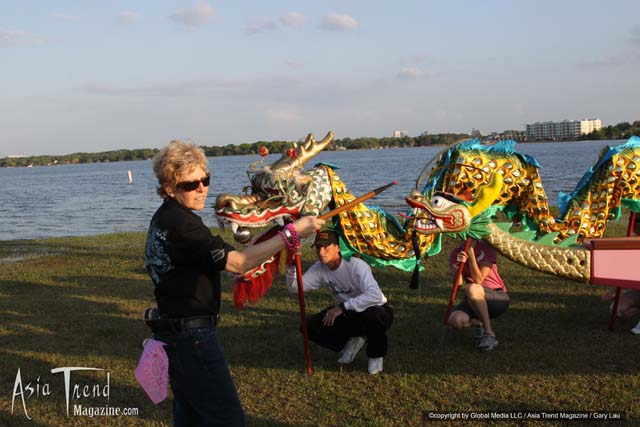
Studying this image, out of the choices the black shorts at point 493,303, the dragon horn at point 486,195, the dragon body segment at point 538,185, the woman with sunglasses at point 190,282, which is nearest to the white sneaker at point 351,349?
the black shorts at point 493,303

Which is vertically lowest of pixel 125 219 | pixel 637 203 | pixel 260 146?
pixel 125 219

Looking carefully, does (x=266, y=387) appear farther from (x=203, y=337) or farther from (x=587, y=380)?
(x=587, y=380)

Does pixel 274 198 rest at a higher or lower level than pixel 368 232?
higher

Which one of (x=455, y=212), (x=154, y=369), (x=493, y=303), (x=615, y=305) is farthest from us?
(x=615, y=305)

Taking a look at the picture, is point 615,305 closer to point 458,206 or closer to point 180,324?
point 458,206

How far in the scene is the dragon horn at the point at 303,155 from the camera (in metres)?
4.89

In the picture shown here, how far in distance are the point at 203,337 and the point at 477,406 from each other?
2311 millimetres

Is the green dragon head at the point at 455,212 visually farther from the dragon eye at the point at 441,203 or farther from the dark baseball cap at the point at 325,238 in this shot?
the dark baseball cap at the point at 325,238

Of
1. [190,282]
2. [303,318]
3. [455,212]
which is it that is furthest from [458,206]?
[190,282]

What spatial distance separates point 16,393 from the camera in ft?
15.8

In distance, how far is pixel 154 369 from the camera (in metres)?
2.94

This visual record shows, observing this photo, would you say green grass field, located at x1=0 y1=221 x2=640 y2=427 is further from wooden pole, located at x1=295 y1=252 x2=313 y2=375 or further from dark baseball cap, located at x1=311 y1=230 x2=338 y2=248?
dark baseball cap, located at x1=311 y1=230 x2=338 y2=248

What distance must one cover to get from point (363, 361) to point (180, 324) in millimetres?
2749

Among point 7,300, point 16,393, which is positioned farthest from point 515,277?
point 7,300
